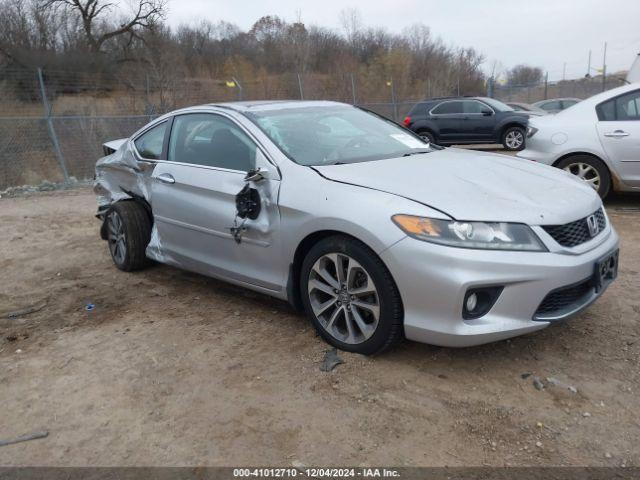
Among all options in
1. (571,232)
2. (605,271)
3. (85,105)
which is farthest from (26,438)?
(85,105)

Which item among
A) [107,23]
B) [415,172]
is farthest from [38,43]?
[415,172]

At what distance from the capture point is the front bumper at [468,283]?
270 centimetres

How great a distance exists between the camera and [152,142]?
4660mm

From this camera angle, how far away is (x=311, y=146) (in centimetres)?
368

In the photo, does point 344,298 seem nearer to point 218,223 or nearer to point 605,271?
point 218,223

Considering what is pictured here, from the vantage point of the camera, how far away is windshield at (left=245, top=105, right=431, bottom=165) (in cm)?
362

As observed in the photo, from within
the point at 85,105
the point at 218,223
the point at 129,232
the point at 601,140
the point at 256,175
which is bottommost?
the point at 129,232

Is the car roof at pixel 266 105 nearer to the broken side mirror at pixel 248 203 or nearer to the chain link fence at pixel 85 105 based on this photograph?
the broken side mirror at pixel 248 203

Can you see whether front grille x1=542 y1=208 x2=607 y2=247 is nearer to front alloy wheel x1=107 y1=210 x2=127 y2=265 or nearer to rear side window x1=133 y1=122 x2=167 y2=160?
rear side window x1=133 y1=122 x2=167 y2=160

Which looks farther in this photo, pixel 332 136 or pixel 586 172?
pixel 586 172

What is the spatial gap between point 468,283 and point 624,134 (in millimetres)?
4626

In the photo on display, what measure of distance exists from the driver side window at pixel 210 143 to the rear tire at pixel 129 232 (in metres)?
0.79

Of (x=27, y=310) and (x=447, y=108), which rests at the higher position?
(x=447, y=108)

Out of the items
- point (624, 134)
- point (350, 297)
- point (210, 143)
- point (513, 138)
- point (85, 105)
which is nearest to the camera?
point (350, 297)
